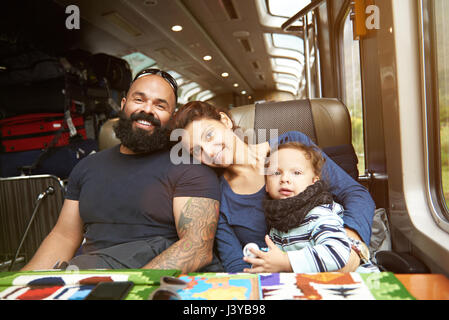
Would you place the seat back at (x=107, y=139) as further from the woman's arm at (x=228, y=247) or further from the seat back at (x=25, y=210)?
the woman's arm at (x=228, y=247)

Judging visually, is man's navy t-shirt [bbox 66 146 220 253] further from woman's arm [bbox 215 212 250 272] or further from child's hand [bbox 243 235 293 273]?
child's hand [bbox 243 235 293 273]

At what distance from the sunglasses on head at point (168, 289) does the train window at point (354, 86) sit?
6.59 feet

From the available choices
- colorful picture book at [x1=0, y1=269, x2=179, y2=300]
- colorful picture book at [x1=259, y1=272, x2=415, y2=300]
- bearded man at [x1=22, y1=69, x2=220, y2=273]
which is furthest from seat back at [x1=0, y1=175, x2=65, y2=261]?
colorful picture book at [x1=259, y1=272, x2=415, y2=300]

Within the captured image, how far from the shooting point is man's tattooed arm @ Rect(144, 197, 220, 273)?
4.64ft

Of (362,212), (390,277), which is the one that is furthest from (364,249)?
(390,277)

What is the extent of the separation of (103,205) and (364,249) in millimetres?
1177

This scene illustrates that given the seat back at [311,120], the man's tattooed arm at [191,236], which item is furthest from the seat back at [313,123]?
the man's tattooed arm at [191,236]

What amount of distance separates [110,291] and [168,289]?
0.46 feet

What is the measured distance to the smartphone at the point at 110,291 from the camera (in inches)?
29.5

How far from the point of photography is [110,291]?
0.78 m

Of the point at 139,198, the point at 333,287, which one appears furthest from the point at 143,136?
the point at 333,287

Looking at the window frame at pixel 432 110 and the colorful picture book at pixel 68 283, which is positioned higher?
the window frame at pixel 432 110

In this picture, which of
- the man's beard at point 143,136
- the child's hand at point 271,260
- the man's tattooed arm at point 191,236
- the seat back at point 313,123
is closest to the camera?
the child's hand at point 271,260

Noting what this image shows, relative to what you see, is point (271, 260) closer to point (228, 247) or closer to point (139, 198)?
point (228, 247)
